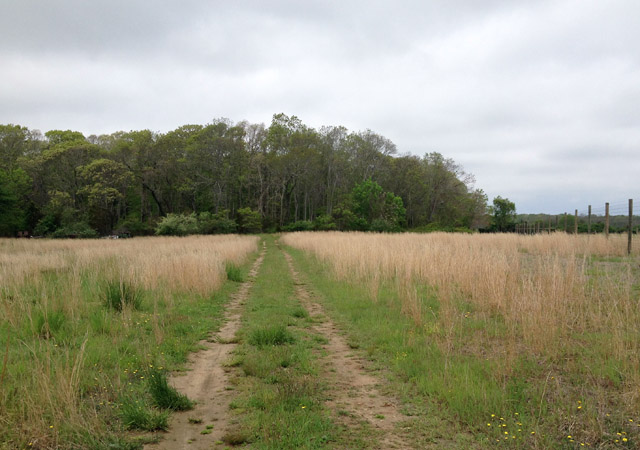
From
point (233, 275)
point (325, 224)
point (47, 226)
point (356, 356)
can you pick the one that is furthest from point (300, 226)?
point (356, 356)

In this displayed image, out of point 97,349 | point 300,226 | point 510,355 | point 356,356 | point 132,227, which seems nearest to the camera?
point 510,355

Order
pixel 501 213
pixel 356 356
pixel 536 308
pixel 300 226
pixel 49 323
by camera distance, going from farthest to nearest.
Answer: pixel 501 213 → pixel 300 226 → pixel 49 323 → pixel 356 356 → pixel 536 308

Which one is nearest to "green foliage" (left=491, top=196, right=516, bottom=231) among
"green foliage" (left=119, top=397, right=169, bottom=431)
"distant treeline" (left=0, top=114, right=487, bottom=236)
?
"distant treeline" (left=0, top=114, right=487, bottom=236)

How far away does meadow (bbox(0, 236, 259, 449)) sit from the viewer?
352cm

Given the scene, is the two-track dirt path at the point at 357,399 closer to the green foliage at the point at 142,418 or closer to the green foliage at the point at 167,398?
the green foliage at the point at 167,398

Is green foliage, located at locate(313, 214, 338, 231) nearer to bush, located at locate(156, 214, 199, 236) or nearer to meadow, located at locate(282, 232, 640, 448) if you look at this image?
bush, located at locate(156, 214, 199, 236)

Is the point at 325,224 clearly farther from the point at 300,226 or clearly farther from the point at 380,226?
the point at 380,226

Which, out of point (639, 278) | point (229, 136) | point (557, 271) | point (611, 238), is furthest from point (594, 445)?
point (229, 136)

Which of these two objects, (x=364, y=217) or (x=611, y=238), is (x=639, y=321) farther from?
(x=364, y=217)

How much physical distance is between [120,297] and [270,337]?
3628 millimetres

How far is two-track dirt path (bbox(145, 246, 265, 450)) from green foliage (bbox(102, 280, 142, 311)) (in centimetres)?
222

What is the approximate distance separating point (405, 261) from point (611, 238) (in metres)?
11.7

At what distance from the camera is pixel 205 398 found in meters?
4.39

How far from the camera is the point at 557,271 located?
707cm
